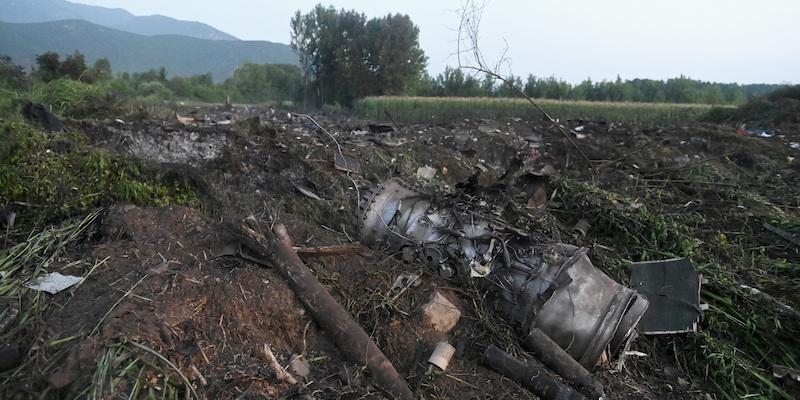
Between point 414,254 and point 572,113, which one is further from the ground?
point 572,113

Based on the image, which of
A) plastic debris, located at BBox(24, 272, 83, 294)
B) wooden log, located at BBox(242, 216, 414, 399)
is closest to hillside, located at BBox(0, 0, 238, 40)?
plastic debris, located at BBox(24, 272, 83, 294)

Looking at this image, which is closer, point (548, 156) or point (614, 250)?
point (614, 250)

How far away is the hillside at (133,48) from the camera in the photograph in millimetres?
65688

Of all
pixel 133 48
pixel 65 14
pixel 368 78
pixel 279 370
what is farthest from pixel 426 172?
pixel 65 14

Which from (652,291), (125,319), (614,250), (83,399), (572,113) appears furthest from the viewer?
(572,113)

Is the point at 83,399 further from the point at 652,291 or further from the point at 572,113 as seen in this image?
the point at 572,113

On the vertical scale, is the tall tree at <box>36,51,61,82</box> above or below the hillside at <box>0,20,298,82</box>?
below

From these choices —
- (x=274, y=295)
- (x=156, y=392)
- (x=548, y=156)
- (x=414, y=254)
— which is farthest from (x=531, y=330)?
(x=548, y=156)

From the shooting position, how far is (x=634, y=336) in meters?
2.91

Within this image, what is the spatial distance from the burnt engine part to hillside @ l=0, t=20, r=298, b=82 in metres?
50.0

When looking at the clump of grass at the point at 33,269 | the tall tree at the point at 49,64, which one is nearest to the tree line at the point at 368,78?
the tall tree at the point at 49,64

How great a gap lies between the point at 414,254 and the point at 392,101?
17.5 m

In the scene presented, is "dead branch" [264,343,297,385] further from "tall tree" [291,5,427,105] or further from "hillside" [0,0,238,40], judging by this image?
"hillside" [0,0,238,40]

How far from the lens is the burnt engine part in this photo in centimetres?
281
